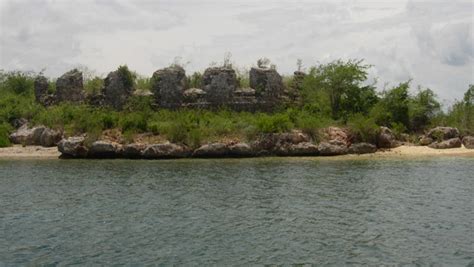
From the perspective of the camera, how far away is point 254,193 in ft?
85.8

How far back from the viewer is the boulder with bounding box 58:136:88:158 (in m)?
43.7

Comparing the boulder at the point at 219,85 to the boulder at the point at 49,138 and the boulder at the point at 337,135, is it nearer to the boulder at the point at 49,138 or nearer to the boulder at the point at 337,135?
the boulder at the point at 337,135

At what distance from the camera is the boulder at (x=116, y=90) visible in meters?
54.7

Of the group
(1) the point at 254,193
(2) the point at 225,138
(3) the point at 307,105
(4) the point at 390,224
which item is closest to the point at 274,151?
(2) the point at 225,138

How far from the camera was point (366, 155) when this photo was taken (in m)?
43.4

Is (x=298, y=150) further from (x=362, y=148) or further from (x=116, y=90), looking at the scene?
(x=116, y=90)

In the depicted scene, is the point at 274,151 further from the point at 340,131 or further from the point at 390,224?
the point at 390,224

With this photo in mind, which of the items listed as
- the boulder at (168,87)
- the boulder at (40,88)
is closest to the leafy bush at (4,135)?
the boulder at (40,88)

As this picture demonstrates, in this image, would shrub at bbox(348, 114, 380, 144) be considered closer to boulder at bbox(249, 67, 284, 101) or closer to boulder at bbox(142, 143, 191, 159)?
boulder at bbox(249, 67, 284, 101)

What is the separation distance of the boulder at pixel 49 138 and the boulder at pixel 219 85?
47.9ft

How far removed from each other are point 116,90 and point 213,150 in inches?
650

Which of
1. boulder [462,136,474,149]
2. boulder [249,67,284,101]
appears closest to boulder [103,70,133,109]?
boulder [249,67,284,101]

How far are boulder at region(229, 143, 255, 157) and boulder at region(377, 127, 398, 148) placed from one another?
11.1 metres

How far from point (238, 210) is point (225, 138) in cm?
2276
